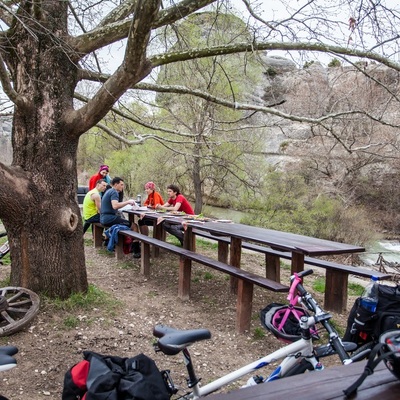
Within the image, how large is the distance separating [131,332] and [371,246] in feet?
37.2

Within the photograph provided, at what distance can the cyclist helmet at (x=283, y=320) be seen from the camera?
238 centimetres

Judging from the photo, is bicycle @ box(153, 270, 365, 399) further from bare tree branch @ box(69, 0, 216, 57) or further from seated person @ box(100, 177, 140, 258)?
seated person @ box(100, 177, 140, 258)

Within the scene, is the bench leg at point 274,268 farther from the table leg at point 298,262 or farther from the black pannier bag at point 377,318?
the black pannier bag at point 377,318

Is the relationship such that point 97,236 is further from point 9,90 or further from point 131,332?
point 9,90

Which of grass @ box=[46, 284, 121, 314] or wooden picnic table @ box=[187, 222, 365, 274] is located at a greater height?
wooden picnic table @ box=[187, 222, 365, 274]

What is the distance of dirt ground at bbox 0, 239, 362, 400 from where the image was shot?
3072 millimetres

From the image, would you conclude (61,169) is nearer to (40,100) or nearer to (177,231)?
(40,100)

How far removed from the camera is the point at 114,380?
1666mm

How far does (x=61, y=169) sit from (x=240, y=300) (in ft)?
7.63

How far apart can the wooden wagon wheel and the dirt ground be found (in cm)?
10

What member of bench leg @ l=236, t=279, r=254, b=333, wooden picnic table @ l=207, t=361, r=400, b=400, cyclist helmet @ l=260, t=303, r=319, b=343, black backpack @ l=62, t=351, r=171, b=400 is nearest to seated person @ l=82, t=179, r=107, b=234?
bench leg @ l=236, t=279, r=254, b=333

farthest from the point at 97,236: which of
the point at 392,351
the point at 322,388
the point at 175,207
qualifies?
the point at 392,351

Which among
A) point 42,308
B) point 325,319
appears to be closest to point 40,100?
point 42,308

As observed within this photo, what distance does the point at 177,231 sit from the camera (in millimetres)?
7027
